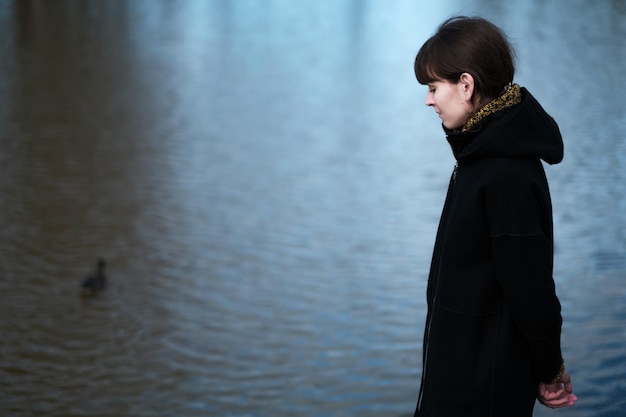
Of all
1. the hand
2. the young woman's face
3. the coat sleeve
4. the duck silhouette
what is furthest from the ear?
the duck silhouette

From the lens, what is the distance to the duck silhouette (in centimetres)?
480

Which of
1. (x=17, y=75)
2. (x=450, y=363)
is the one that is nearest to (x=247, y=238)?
(x=450, y=363)

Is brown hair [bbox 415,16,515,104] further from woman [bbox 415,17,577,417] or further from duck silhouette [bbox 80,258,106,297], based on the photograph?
duck silhouette [bbox 80,258,106,297]

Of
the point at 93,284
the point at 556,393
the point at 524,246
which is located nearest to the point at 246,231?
the point at 93,284

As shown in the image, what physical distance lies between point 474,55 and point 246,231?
4.26m

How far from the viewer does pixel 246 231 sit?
5.84 m

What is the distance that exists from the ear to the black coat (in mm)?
56

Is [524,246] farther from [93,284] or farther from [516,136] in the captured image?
[93,284]

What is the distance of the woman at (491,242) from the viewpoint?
1.63 metres

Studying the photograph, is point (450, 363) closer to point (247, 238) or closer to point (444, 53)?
point (444, 53)

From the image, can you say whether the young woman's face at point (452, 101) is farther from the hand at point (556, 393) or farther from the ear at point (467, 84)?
the hand at point (556, 393)

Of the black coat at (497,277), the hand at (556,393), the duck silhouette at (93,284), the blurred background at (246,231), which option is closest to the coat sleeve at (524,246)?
the black coat at (497,277)

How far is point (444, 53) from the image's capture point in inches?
65.5

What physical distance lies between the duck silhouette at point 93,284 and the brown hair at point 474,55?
342 centimetres
